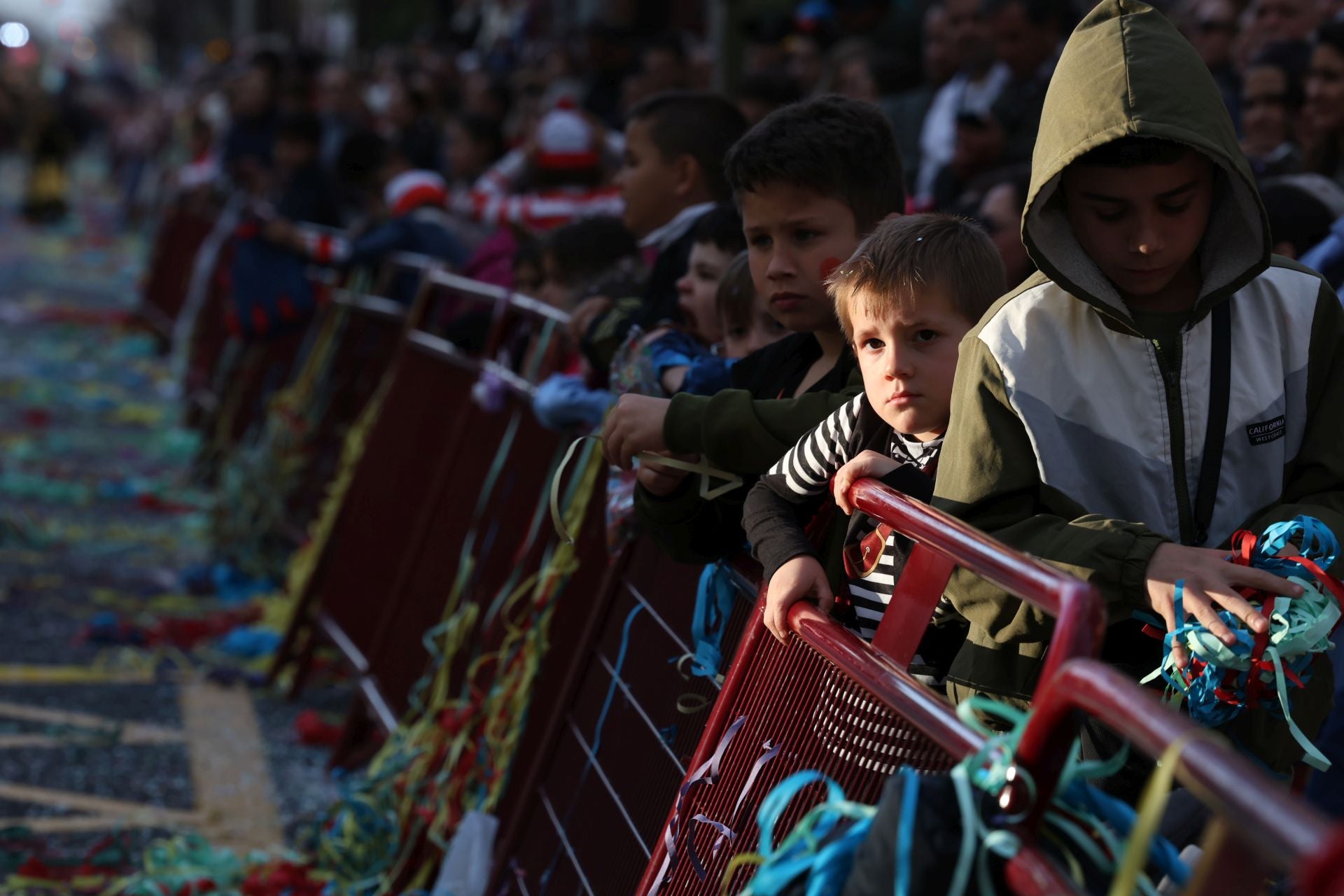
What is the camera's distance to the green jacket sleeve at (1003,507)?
231 cm

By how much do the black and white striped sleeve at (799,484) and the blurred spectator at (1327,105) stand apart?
319cm

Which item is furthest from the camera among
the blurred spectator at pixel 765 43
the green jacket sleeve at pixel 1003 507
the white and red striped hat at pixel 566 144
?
the blurred spectator at pixel 765 43

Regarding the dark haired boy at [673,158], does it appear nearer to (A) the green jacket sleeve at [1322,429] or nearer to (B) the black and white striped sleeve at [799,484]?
(B) the black and white striped sleeve at [799,484]

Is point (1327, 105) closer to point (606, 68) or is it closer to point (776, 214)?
point (776, 214)

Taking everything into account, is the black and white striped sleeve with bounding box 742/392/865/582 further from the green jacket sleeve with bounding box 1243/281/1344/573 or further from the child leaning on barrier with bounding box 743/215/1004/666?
the green jacket sleeve with bounding box 1243/281/1344/573

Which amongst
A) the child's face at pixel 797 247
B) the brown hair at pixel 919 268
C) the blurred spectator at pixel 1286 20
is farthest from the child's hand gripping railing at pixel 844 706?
the blurred spectator at pixel 1286 20

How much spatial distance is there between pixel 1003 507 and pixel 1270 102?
12.4 feet

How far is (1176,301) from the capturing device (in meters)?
2.64

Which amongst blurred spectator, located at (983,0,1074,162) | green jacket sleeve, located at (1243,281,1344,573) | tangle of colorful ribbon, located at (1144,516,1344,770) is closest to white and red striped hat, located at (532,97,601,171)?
blurred spectator, located at (983,0,1074,162)

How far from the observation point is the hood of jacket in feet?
8.20

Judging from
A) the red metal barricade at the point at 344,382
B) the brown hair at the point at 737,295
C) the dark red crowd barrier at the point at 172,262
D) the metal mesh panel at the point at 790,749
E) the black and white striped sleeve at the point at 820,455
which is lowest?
the dark red crowd barrier at the point at 172,262

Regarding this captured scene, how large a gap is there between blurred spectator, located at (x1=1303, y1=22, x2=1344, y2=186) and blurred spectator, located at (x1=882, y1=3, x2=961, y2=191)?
2.98 meters

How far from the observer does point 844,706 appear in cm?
213

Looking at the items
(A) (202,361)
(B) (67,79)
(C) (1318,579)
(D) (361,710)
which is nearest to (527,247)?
(D) (361,710)
